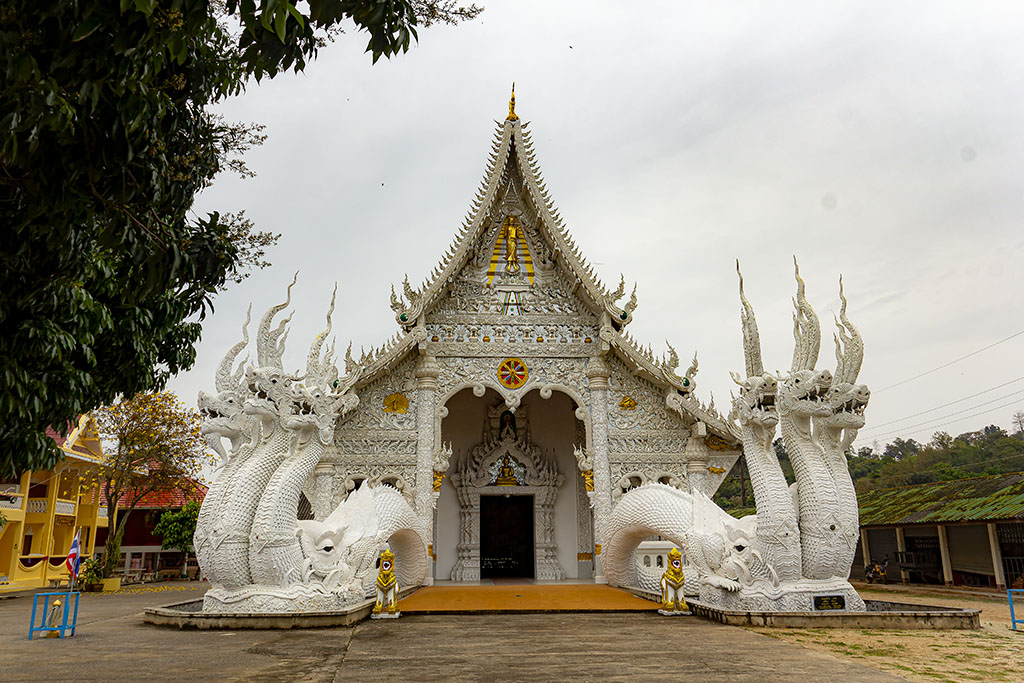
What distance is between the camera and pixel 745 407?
21.9ft

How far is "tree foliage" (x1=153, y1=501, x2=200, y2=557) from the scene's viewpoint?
16.2 meters

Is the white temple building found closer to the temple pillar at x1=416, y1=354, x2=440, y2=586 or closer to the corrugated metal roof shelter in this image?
the temple pillar at x1=416, y1=354, x2=440, y2=586

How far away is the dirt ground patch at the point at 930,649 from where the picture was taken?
386cm

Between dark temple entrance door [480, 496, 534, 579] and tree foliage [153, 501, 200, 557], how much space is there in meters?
8.25

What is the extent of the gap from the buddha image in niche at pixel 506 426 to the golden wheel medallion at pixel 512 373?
1754 mm

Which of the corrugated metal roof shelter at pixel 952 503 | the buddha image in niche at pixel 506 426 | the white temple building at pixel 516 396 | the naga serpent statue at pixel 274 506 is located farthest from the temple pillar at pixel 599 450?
the corrugated metal roof shelter at pixel 952 503

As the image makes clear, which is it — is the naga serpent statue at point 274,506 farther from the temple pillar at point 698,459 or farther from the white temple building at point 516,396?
the temple pillar at point 698,459

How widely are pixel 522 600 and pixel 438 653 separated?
3344mm

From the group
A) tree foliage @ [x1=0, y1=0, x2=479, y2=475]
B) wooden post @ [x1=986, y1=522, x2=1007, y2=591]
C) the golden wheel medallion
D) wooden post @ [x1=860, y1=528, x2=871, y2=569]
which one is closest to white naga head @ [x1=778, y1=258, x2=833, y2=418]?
the golden wheel medallion

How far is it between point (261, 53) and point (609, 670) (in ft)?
12.1

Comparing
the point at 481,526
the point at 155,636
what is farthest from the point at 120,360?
the point at 481,526

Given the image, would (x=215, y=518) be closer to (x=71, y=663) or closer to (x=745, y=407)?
(x=71, y=663)

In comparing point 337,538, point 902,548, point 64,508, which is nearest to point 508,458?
point 337,538

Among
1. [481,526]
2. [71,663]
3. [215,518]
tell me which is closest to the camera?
[71,663]
